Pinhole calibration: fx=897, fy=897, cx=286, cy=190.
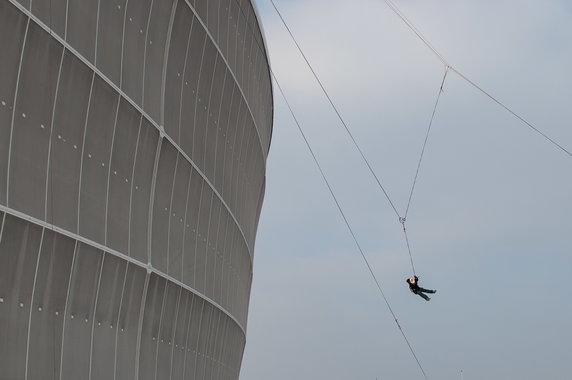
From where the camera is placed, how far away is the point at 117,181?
42.7 ft

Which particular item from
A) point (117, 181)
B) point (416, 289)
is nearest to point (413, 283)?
point (416, 289)

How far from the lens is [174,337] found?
54.8ft

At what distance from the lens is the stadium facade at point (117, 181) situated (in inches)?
402

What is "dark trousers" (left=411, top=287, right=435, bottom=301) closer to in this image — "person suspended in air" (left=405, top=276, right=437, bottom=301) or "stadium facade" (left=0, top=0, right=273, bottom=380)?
"person suspended in air" (left=405, top=276, right=437, bottom=301)

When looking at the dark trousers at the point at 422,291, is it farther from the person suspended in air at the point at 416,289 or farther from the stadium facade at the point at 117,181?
the stadium facade at the point at 117,181

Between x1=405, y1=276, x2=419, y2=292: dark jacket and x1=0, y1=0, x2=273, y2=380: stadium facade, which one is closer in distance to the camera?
x1=0, y1=0, x2=273, y2=380: stadium facade

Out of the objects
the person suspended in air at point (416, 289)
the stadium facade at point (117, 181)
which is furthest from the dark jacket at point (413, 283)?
the stadium facade at point (117, 181)

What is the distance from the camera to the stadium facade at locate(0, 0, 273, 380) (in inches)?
402

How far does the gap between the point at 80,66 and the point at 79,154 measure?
1.14 metres

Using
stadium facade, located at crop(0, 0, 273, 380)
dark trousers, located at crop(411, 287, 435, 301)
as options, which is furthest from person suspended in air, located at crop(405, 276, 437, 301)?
stadium facade, located at crop(0, 0, 273, 380)

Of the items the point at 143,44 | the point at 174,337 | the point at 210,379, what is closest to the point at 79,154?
the point at 143,44

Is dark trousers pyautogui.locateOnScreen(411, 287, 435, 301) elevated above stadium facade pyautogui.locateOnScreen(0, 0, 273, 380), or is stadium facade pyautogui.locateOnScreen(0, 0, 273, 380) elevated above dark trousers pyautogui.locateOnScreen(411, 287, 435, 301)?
dark trousers pyautogui.locateOnScreen(411, 287, 435, 301)

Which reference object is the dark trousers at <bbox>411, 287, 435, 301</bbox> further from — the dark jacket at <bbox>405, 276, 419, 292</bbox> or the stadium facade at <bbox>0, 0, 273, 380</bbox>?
the stadium facade at <bbox>0, 0, 273, 380</bbox>

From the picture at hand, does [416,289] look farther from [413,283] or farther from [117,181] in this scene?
[117,181]
